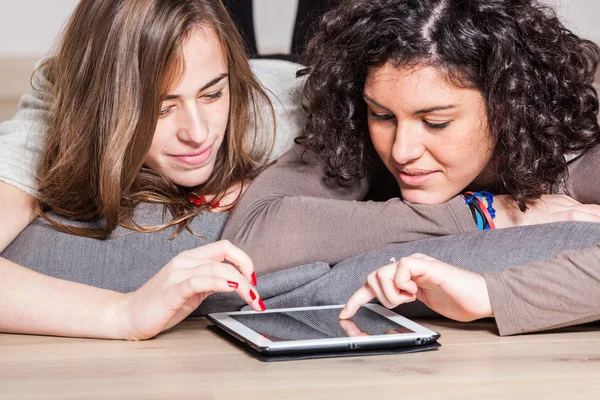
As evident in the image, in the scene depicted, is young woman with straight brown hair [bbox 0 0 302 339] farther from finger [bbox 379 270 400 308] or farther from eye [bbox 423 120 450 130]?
finger [bbox 379 270 400 308]

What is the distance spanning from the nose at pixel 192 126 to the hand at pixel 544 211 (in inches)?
22.5

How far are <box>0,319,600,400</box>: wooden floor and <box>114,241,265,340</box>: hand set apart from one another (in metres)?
0.03

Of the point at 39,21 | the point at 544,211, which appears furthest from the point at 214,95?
the point at 39,21

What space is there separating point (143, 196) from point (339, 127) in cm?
41

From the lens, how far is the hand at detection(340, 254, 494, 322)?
4.06ft

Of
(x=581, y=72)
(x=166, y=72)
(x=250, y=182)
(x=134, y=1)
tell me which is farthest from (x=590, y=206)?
(x=134, y=1)

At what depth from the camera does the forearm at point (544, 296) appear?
4.24ft

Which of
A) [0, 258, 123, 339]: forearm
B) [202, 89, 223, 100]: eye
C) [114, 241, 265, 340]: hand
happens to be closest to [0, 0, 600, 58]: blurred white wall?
[202, 89, 223, 100]: eye

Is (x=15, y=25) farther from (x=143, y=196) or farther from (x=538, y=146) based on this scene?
(x=538, y=146)

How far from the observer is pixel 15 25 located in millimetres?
3953

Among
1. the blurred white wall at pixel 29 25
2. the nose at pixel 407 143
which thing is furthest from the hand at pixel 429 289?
the blurred white wall at pixel 29 25

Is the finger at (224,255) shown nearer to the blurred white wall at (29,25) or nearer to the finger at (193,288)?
the finger at (193,288)

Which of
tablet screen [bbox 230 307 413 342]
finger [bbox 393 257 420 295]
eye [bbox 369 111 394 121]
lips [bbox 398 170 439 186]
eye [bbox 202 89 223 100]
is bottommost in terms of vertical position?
tablet screen [bbox 230 307 413 342]

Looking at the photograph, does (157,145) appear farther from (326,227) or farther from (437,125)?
(437,125)
